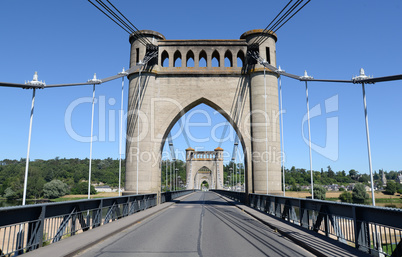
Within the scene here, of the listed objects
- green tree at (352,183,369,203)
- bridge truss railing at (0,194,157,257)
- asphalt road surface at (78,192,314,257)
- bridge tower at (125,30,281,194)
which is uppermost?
bridge tower at (125,30,281,194)

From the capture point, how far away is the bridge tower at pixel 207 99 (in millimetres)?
23641

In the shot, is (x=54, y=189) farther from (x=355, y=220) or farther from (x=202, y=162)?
(x=355, y=220)

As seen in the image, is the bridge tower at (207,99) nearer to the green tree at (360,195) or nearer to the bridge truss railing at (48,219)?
the bridge truss railing at (48,219)

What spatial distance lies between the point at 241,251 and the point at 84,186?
10669cm

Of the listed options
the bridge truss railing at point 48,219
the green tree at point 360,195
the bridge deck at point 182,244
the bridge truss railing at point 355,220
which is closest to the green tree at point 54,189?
the bridge truss railing at point 48,219

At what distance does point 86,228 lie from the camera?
10.3 m

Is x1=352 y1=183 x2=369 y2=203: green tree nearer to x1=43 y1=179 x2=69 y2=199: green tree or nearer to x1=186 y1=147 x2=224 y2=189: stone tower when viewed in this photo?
x1=186 y1=147 x2=224 y2=189: stone tower

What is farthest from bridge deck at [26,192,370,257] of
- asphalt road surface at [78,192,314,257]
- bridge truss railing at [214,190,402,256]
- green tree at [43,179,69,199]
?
green tree at [43,179,69,199]

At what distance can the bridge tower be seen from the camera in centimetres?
2364

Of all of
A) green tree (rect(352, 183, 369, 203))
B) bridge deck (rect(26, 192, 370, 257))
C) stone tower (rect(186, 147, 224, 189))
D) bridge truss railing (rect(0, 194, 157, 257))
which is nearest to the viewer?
bridge truss railing (rect(0, 194, 157, 257))

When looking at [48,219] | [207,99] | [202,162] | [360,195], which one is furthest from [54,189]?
[48,219]

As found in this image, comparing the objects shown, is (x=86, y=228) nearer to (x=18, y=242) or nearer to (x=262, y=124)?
(x=18, y=242)

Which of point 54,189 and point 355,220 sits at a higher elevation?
point 355,220

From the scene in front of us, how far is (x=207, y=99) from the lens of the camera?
2536 centimetres
